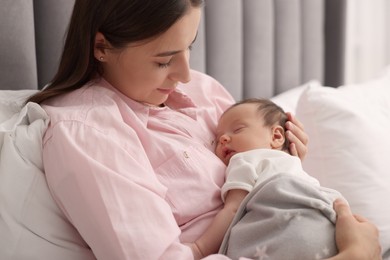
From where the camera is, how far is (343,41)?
7.85 ft

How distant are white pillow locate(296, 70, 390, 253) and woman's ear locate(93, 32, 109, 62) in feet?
2.15

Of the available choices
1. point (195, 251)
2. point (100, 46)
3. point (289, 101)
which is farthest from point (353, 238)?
point (289, 101)

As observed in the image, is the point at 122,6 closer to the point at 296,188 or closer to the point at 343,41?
the point at 296,188

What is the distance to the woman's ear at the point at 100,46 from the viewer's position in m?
1.12

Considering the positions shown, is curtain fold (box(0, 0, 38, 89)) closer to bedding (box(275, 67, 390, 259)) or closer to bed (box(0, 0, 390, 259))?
bed (box(0, 0, 390, 259))

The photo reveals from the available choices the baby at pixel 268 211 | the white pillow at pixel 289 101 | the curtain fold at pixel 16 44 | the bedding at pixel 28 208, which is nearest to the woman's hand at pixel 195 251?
the baby at pixel 268 211

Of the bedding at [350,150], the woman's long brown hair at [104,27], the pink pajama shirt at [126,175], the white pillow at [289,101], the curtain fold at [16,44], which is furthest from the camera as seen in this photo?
the white pillow at [289,101]

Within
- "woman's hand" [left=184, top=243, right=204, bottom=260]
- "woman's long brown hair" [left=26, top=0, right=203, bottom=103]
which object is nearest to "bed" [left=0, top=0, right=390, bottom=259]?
"woman's long brown hair" [left=26, top=0, right=203, bottom=103]

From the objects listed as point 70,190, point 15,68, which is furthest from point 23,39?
point 70,190

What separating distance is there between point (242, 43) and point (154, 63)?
2.75 ft

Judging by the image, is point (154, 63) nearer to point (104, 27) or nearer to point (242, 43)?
point (104, 27)

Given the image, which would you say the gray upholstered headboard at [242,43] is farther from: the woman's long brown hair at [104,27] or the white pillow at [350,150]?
the white pillow at [350,150]

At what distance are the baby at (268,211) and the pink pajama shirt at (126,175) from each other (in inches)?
1.8

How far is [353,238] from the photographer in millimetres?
997
